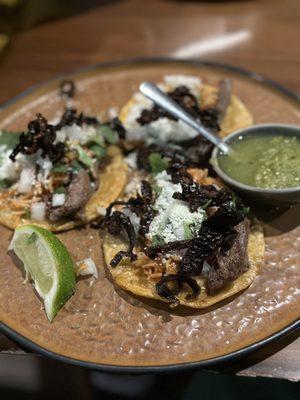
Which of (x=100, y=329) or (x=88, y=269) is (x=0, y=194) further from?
(x=100, y=329)

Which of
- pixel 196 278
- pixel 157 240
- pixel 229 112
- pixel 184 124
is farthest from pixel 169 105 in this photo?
pixel 196 278

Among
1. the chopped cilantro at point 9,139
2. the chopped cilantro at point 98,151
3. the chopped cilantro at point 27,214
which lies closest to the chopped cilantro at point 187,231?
the chopped cilantro at point 98,151

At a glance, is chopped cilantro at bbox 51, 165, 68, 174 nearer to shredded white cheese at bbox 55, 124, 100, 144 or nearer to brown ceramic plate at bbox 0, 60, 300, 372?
shredded white cheese at bbox 55, 124, 100, 144

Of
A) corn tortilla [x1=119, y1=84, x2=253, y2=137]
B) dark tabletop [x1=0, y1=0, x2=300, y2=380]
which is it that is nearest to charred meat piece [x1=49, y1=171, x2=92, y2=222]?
corn tortilla [x1=119, y1=84, x2=253, y2=137]

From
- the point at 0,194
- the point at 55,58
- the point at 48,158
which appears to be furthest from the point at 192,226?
the point at 55,58

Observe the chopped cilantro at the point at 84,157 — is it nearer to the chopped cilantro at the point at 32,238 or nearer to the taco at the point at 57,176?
the taco at the point at 57,176
